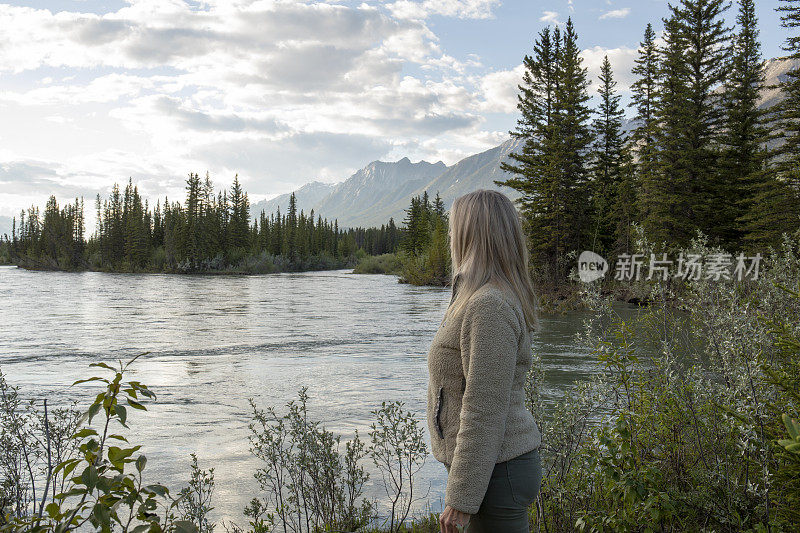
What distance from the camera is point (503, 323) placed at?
225 centimetres

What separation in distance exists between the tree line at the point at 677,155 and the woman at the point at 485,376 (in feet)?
98.3

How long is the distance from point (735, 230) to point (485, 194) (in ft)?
123

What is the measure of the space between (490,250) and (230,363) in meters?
12.5

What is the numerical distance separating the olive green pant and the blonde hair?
23.2 inches

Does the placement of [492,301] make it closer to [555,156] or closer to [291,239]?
[555,156]

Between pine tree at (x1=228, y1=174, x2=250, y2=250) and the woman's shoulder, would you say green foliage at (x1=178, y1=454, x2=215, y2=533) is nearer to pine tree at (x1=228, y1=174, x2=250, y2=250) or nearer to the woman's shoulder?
the woman's shoulder

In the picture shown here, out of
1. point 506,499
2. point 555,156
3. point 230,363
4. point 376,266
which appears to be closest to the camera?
point 506,499

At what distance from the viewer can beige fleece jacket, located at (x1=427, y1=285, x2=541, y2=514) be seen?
7.26ft

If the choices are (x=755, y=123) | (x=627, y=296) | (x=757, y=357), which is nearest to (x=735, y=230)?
(x=755, y=123)

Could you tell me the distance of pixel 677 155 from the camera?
110 ft

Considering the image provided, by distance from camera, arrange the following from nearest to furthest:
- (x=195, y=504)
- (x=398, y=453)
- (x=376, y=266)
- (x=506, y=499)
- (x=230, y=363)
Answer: (x=506, y=499) < (x=398, y=453) < (x=195, y=504) < (x=230, y=363) < (x=376, y=266)

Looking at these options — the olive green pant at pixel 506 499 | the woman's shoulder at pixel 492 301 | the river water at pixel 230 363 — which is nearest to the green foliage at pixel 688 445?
the river water at pixel 230 363

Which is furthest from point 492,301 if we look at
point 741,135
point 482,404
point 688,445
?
point 741,135

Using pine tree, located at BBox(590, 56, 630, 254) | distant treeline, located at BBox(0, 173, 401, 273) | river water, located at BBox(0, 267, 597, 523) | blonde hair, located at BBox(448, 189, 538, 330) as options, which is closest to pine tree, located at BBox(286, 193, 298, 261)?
distant treeline, located at BBox(0, 173, 401, 273)
